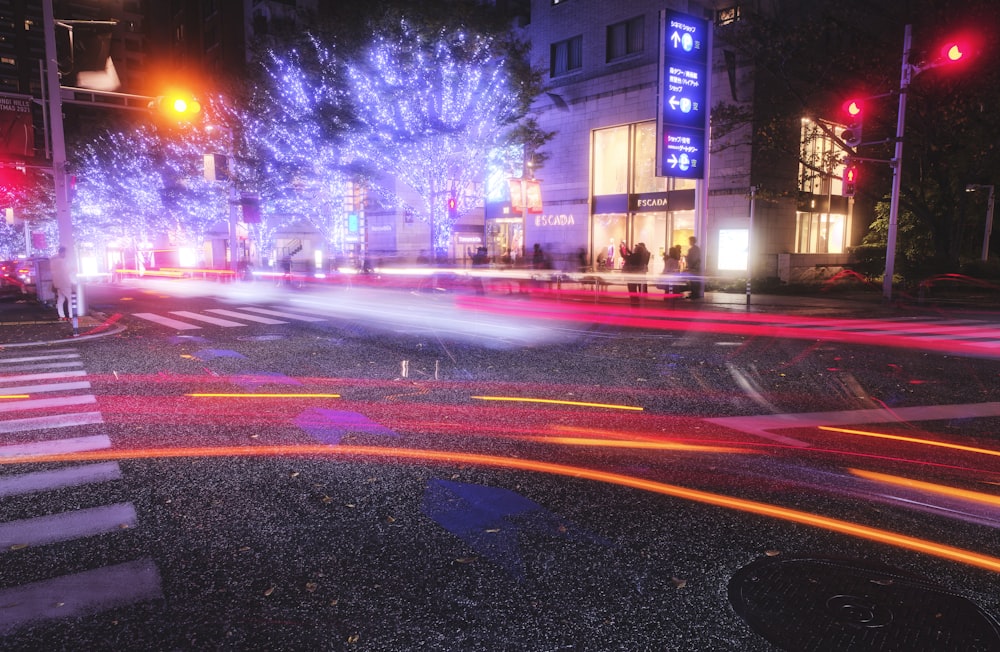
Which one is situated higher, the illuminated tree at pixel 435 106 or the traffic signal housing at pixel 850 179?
the illuminated tree at pixel 435 106

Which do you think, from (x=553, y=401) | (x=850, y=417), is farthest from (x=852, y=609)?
(x=553, y=401)

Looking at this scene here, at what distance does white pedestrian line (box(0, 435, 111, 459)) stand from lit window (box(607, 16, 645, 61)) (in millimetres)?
32740

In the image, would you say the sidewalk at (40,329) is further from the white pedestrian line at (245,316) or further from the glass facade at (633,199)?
the glass facade at (633,199)

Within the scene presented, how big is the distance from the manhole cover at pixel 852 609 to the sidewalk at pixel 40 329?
14.4 meters

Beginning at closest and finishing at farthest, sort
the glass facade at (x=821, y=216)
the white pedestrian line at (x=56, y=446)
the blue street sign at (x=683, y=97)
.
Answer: the white pedestrian line at (x=56, y=446), the blue street sign at (x=683, y=97), the glass facade at (x=821, y=216)

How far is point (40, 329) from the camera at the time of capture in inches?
599

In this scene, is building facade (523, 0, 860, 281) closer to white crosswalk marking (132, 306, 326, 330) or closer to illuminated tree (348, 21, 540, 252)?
illuminated tree (348, 21, 540, 252)

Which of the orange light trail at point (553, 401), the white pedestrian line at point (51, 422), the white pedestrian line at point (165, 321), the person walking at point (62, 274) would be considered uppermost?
the person walking at point (62, 274)

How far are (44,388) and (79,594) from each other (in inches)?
266

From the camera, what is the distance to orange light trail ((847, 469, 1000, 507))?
15.8 ft

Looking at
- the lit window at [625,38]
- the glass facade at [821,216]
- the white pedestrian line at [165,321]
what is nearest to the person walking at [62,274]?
the white pedestrian line at [165,321]

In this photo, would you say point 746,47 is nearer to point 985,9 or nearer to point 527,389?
point 985,9

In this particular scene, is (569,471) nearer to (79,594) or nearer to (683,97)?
(79,594)

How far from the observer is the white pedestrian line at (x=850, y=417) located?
694cm
